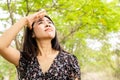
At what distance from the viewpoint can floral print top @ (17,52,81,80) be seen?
2.11 meters

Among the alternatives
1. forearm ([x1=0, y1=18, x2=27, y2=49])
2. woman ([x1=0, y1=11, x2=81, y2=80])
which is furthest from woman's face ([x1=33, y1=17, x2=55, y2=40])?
forearm ([x1=0, y1=18, x2=27, y2=49])

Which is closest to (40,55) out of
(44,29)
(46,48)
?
(46,48)

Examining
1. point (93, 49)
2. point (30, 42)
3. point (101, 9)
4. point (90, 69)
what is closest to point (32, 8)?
point (101, 9)

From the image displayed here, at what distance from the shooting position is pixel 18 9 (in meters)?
5.72

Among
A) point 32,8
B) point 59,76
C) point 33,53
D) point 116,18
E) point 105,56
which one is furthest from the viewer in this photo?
point 105,56

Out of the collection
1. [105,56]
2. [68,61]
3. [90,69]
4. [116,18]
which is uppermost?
[68,61]

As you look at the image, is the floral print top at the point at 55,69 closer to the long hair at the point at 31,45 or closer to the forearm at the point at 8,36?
the long hair at the point at 31,45

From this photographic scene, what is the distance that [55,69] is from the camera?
83.8 inches

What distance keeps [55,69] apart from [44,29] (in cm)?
31

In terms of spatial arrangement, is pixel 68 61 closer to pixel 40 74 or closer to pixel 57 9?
pixel 40 74

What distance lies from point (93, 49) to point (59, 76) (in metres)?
12.2

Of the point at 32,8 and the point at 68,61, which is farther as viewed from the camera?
the point at 32,8

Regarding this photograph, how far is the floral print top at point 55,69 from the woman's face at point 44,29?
155 mm

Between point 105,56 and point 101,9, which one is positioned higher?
point 101,9
